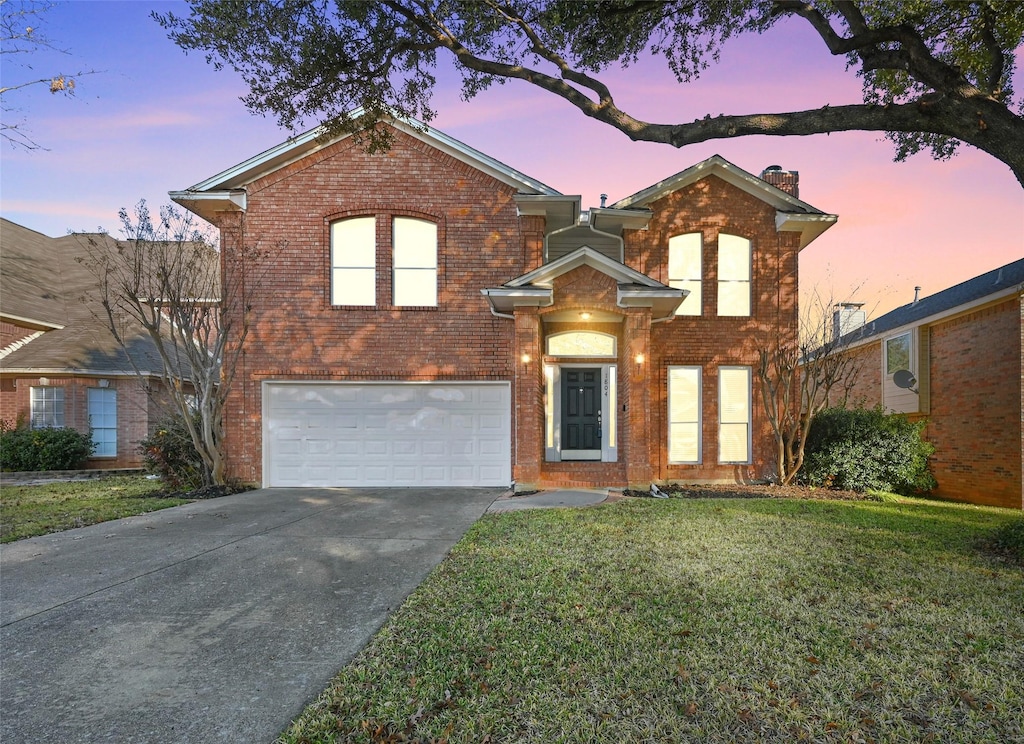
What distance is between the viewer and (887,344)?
1628cm

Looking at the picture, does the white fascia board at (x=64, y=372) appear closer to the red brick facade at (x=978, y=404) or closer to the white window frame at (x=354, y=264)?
the white window frame at (x=354, y=264)

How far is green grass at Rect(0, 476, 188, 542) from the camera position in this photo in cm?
760

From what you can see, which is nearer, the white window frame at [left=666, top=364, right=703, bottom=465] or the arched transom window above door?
the arched transom window above door

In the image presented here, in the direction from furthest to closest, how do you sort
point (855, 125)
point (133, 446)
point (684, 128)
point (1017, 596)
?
point (133, 446), point (684, 128), point (855, 125), point (1017, 596)

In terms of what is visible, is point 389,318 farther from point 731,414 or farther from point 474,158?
point 731,414

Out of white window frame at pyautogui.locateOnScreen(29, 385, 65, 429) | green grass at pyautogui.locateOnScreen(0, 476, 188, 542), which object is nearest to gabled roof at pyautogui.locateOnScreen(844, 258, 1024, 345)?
green grass at pyautogui.locateOnScreen(0, 476, 188, 542)

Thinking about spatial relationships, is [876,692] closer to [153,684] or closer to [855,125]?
[153,684]

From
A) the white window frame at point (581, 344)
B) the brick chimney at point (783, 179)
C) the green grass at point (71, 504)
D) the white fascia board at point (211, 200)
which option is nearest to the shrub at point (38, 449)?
the green grass at point (71, 504)

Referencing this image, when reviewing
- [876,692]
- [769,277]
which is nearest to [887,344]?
[769,277]

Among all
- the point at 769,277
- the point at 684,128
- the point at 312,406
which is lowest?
the point at 312,406

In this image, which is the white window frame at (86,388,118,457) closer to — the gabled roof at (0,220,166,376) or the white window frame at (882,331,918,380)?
the gabled roof at (0,220,166,376)

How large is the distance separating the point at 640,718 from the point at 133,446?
17261 millimetres

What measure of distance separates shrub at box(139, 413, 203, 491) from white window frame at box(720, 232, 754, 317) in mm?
11625

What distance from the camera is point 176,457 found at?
10.9 m
